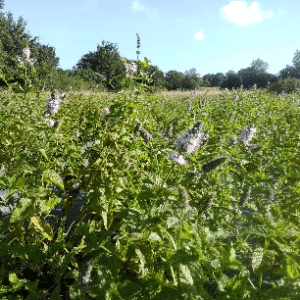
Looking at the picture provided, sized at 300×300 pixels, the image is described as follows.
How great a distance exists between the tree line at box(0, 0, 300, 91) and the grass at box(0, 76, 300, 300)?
0.99 meters

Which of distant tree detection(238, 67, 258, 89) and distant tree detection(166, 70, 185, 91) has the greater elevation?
distant tree detection(238, 67, 258, 89)

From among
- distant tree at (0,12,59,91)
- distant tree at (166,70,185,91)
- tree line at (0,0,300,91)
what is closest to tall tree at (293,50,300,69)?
tree line at (0,0,300,91)

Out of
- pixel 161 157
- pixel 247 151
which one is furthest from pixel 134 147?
pixel 247 151

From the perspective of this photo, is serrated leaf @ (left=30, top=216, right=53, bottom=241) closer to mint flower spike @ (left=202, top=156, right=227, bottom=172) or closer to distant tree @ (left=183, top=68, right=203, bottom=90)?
mint flower spike @ (left=202, top=156, right=227, bottom=172)

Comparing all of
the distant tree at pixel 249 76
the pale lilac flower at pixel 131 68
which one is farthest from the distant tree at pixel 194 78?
the distant tree at pixel 249 76

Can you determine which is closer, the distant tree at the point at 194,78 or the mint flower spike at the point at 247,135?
the mint flower spike at the point at 247,135

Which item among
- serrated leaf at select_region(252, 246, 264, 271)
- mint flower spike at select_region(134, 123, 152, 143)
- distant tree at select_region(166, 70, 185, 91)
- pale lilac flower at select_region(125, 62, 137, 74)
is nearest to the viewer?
serrated leaf at select_region(252, 246, 264, 271)

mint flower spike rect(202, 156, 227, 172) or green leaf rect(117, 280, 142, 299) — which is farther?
mint flower spike rect(202, 156, 227, 172)

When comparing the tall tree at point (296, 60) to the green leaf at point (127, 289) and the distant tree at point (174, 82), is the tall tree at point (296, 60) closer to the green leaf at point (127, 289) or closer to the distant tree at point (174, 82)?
the distant tree at point (174, 82)

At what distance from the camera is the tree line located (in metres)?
5.13

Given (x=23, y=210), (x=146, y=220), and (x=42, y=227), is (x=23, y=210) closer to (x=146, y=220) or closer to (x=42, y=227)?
(x=42, y=227)

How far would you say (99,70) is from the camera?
21.1 ft

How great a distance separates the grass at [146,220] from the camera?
50.8 inches

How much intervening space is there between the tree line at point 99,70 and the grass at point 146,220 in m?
0.99
